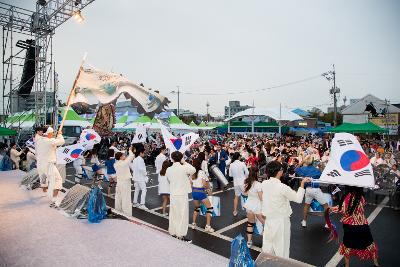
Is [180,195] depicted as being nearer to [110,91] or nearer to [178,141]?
[178,141]

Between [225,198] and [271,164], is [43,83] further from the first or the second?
[271,164]

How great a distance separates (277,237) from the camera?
13.6ft

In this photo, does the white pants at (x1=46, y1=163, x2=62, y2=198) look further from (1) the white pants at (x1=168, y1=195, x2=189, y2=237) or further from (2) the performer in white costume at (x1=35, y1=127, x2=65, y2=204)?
(1) the white pants at (x1=168, y1=195, x2=189, y2=237)

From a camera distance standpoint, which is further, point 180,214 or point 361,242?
point 180,214

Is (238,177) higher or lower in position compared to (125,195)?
higher

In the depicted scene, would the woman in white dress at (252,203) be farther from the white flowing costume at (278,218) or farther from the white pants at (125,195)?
the white pants at (125,195)

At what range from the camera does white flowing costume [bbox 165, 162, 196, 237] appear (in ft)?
19.3

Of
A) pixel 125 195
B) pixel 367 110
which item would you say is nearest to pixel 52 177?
pixel 125 195

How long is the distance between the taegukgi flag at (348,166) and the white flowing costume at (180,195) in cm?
278

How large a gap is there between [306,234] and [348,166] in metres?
3.33

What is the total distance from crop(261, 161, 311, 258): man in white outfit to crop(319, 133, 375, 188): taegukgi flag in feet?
1.17

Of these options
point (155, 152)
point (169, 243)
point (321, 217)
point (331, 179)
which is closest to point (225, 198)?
point (321, 217)

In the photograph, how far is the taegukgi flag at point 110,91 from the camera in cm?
683

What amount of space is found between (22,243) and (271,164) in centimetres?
424
